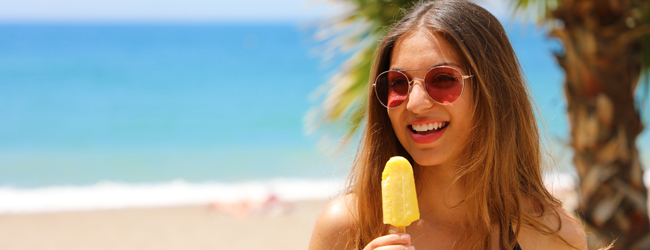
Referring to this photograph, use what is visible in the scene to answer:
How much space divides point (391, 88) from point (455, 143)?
12.0 inches

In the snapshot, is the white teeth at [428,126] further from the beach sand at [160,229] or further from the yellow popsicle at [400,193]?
the beach sand at [160,229]

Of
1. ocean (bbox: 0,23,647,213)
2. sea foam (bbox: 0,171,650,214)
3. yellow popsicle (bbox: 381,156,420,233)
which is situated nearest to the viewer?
yellow popsicle (bbox: 381,156,420,233)

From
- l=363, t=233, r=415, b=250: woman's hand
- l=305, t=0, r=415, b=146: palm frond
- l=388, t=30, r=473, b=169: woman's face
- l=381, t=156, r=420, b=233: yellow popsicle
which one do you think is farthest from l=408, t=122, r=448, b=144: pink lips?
l=305, t=0, r=415, b=146: palm frond

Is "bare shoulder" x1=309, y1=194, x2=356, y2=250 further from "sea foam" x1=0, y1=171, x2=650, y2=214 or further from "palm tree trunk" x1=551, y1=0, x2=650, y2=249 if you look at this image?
"sea foam" x1=0, y1=171, x2=650, y2=214

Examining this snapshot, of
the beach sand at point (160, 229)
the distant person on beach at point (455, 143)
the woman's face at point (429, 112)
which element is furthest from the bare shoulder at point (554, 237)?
the beach sand at point (160, 229)

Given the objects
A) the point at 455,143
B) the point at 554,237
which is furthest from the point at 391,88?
the point at 554,237

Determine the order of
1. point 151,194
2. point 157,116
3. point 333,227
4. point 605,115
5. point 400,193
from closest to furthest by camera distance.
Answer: point 400,193 < point 333,227 < point 605,115 < point 151,194 < point 157,116

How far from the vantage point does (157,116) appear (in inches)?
845

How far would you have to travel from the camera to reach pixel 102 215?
9.03 meters

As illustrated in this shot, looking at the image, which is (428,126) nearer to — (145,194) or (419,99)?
(419,99)

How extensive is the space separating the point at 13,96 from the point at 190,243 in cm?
1870

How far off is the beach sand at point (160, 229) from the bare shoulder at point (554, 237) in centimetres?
552

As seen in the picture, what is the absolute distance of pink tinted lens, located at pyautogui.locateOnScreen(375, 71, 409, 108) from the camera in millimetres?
1905

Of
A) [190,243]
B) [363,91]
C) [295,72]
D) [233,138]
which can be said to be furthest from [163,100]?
[363,91]
